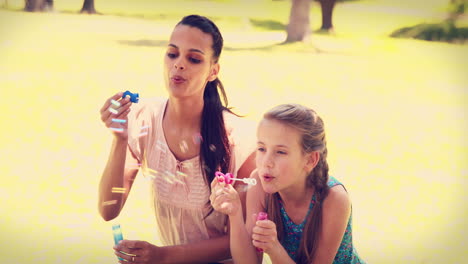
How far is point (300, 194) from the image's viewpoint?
168 cm

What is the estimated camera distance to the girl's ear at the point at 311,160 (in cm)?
163

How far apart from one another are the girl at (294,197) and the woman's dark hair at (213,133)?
0.45 ft

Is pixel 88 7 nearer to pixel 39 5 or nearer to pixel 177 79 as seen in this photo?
pixel 39 5

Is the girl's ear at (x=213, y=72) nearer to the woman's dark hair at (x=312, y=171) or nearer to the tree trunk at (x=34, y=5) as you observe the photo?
the woman's dark hair at (x=312, y=171)

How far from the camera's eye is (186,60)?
5.59ft

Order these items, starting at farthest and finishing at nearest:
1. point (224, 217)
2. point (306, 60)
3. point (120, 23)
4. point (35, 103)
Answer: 1. point (306, 60)
2. point (120, 23)
3. point (35, 103)
4. point (224, 217)

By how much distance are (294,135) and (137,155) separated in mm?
530

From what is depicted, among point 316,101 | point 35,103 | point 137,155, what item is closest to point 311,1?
point 316,101

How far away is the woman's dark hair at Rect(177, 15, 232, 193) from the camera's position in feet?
5.72

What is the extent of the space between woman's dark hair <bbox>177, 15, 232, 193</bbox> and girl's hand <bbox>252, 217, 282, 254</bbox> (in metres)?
0.35

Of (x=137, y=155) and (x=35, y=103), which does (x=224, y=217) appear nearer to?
(x=137, y=155)

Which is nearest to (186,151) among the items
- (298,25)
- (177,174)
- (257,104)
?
(177,174)

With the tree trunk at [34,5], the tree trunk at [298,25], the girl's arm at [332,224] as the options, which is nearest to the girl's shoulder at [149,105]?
the girl's arm at [332,224]

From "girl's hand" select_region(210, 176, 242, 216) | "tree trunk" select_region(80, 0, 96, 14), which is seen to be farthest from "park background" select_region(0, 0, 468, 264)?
"girl's hand" select_region(210, 176, 242, 216)
